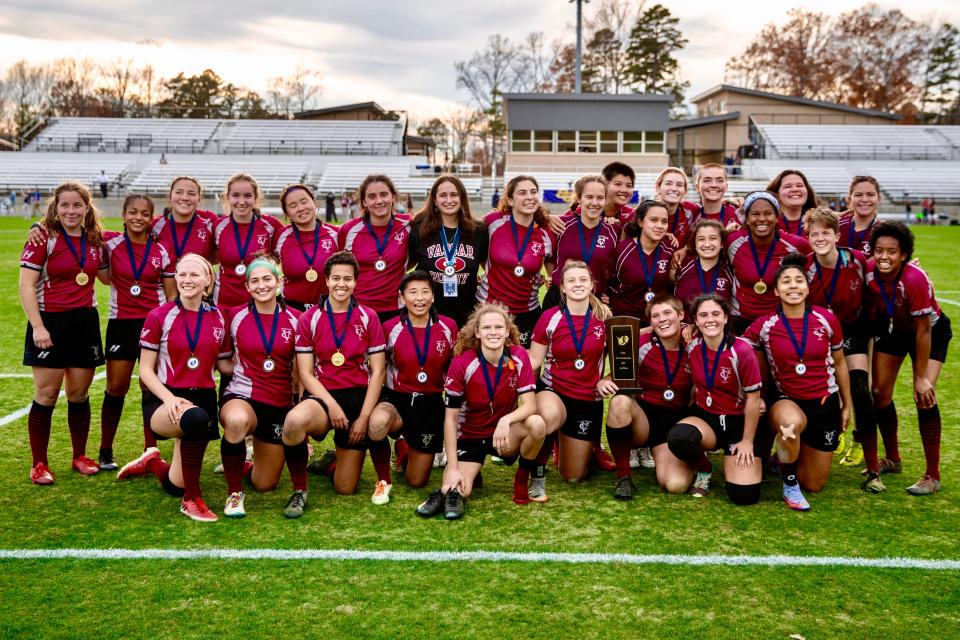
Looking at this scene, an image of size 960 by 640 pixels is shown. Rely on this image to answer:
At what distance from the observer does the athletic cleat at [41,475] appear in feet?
15.1

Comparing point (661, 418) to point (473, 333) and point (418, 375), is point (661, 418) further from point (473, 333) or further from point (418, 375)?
point (418, 375)

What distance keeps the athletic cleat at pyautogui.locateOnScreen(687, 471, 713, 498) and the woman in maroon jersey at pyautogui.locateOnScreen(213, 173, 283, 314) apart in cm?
306

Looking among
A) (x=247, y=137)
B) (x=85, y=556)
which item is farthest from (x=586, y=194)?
(x=247, y=137)

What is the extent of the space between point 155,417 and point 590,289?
8.30 ft

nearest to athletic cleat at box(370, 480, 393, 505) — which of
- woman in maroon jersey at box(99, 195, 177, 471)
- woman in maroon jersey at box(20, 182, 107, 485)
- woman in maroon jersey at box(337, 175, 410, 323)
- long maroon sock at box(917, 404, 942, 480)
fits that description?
woman in maroon jersey at box(337, 175, 410, 323)

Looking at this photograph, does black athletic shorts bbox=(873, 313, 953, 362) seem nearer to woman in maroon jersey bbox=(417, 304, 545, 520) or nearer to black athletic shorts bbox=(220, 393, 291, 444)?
woman in maroon jersey bbox=(417, 304, 545, 520)

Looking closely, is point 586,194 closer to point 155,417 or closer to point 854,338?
point 854,338

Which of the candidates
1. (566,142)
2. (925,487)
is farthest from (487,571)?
(566,142)

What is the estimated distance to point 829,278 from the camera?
15.4 ft

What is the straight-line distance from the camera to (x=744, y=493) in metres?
4.38

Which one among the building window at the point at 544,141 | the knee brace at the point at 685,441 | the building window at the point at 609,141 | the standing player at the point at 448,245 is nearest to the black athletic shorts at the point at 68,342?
the standing player at the point at 448,245

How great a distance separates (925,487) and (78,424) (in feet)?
16.5

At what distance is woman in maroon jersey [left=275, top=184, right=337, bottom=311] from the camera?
5121 millimetres

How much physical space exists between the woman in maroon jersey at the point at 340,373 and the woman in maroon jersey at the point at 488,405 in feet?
1.44
